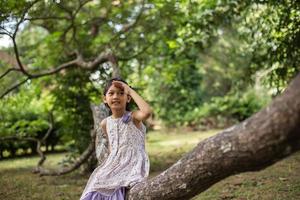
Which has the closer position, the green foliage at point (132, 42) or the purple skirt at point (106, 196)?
the purple skirt at point (106, 196)

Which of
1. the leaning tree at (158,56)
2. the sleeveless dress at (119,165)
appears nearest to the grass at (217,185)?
the leaning tree at (158,56)

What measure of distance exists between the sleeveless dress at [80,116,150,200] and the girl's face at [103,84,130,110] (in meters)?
0.15

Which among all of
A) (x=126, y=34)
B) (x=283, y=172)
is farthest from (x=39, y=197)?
(x=126, y=34)

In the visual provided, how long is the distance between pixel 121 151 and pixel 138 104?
22.3 inches

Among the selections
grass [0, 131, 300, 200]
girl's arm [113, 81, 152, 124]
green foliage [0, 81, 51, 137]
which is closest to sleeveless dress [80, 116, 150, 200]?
girl's arm [113, 81, 152, 124]

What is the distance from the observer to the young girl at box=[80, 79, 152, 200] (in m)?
3.91

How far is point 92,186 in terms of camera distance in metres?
3.96

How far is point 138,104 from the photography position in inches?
153

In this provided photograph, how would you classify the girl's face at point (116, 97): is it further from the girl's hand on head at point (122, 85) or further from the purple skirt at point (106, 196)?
the purple skirt at point (106, 196)

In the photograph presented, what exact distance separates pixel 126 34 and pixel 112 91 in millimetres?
6619

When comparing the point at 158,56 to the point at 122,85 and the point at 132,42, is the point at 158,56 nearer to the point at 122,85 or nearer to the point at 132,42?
the point at 132,42

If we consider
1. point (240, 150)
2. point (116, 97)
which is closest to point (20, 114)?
point (116, 97)

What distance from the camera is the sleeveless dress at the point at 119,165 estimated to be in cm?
392

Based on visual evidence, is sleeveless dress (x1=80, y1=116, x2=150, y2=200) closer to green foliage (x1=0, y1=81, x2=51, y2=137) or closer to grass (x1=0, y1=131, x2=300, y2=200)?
grass (x1=0, y1=131, x2=300, y2=200)
